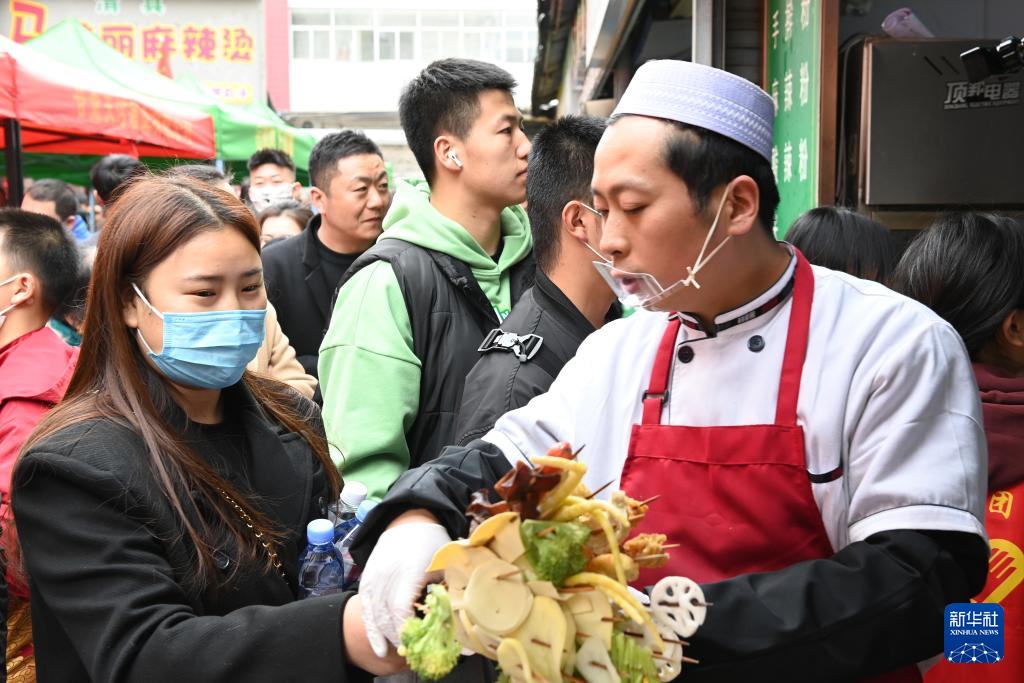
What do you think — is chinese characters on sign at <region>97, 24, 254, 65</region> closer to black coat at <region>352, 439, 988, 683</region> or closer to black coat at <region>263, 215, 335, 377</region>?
black coat at <region>263, 215, 335, 377</region>

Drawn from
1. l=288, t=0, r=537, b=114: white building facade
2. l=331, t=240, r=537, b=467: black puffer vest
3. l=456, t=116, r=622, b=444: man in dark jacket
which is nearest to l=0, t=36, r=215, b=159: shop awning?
l=331, t=240, r=537, b=467: black puffer vest

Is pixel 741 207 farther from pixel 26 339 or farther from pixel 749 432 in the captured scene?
pixel 26 339

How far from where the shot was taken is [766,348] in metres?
1.78

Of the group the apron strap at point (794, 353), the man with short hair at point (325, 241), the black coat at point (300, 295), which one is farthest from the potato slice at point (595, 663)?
the black coat at point (300, 295)

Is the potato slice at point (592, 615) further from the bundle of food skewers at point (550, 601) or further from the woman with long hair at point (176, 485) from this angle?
the woman with long hair at point (176, 485)

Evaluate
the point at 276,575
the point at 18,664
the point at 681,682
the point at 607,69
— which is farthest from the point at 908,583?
the point at 607,69

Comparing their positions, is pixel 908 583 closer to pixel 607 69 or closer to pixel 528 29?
pixel 607 69

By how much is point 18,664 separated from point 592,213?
208 cm

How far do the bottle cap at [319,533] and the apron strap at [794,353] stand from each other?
3.38 ft

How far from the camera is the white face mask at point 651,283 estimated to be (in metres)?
1.77

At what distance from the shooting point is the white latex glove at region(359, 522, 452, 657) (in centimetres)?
159

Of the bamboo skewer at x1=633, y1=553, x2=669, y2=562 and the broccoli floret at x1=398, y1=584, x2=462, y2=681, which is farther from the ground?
the bamboo skewer at x1=633, y1=553, x2=669, y2=562

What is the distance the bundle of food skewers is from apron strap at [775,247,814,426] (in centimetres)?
40

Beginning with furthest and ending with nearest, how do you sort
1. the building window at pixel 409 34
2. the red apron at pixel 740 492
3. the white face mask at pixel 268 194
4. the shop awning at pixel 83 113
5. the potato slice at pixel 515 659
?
1. the building window at pixel 409 34
2. the white face mask at pixel 268 194
3. the shop awning at pixel 83 113
4. the red apron at pixel 740 492
5. the potato slice at pixel 515 659
